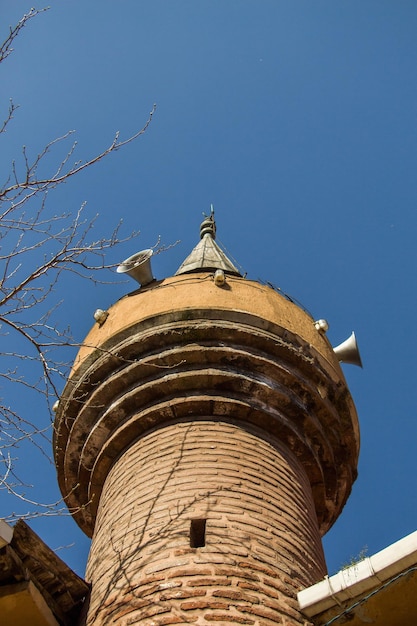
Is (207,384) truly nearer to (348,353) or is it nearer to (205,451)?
(205,451)

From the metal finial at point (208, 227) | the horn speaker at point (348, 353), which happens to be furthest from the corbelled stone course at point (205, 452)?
the metal finial at point (208, 227)

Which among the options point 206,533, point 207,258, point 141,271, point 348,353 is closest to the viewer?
point 206,533

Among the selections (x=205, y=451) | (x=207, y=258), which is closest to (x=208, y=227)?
(x=207, y=258)

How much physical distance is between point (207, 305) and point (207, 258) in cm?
268

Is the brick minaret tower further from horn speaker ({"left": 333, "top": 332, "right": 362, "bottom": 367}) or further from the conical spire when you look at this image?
the conical spire

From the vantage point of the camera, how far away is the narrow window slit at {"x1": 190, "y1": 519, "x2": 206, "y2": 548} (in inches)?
201

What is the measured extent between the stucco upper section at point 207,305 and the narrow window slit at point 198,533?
2.14 meters

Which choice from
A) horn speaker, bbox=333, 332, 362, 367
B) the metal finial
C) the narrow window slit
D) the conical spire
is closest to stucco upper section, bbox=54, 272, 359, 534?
horn speaker, bbox=333, 332, 362, 367

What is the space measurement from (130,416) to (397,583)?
2.68 meters

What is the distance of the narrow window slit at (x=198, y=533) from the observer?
16.8 feet

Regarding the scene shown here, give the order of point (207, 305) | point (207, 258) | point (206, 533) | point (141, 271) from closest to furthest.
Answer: point (206, 533)
point (207, 305)
point (141, 271)
point (207, 258)

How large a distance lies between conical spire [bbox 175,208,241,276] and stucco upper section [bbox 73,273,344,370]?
1.11 metres

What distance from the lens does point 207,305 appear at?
695 cm

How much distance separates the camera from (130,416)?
656cm
